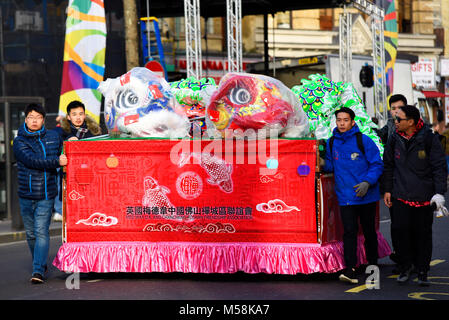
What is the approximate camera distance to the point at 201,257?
769cm

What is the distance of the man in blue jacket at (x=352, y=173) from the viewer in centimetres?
755

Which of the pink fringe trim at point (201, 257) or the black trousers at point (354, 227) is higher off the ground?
the black trousers at point (354, 227)

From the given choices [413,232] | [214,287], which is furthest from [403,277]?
[214,287]

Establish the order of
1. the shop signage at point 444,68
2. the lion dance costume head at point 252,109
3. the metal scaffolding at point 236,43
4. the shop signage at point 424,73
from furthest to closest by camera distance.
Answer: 1. the shop signage at point 444,68
2. the shop signage at point 424,73
3. the metal scaffolding at point 236,43
4. the lion dance costume head at point 252,109

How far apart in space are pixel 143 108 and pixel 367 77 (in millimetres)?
16973

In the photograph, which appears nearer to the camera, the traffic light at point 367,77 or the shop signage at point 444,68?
the traffic light at point 367,77

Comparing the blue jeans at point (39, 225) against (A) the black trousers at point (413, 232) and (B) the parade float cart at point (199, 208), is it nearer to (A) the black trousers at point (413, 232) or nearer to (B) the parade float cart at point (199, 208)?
(B) the parade float cart at point (199, 208)

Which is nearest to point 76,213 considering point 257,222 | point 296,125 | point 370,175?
point 257,222

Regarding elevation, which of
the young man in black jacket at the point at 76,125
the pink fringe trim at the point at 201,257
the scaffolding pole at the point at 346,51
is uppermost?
the scaffolding pole at the point at 346,51

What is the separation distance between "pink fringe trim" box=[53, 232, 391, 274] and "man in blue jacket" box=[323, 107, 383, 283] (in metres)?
0.26

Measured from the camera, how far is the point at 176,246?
25.5 feet

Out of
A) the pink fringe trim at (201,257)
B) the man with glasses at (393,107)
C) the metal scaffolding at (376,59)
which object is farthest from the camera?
the metal scaffolding at (376,59)

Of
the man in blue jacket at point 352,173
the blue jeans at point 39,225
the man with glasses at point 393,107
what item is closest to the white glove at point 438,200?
the man in blue jacket at point 352,173

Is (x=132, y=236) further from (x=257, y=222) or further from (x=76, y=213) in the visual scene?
(x=257, y=222)
